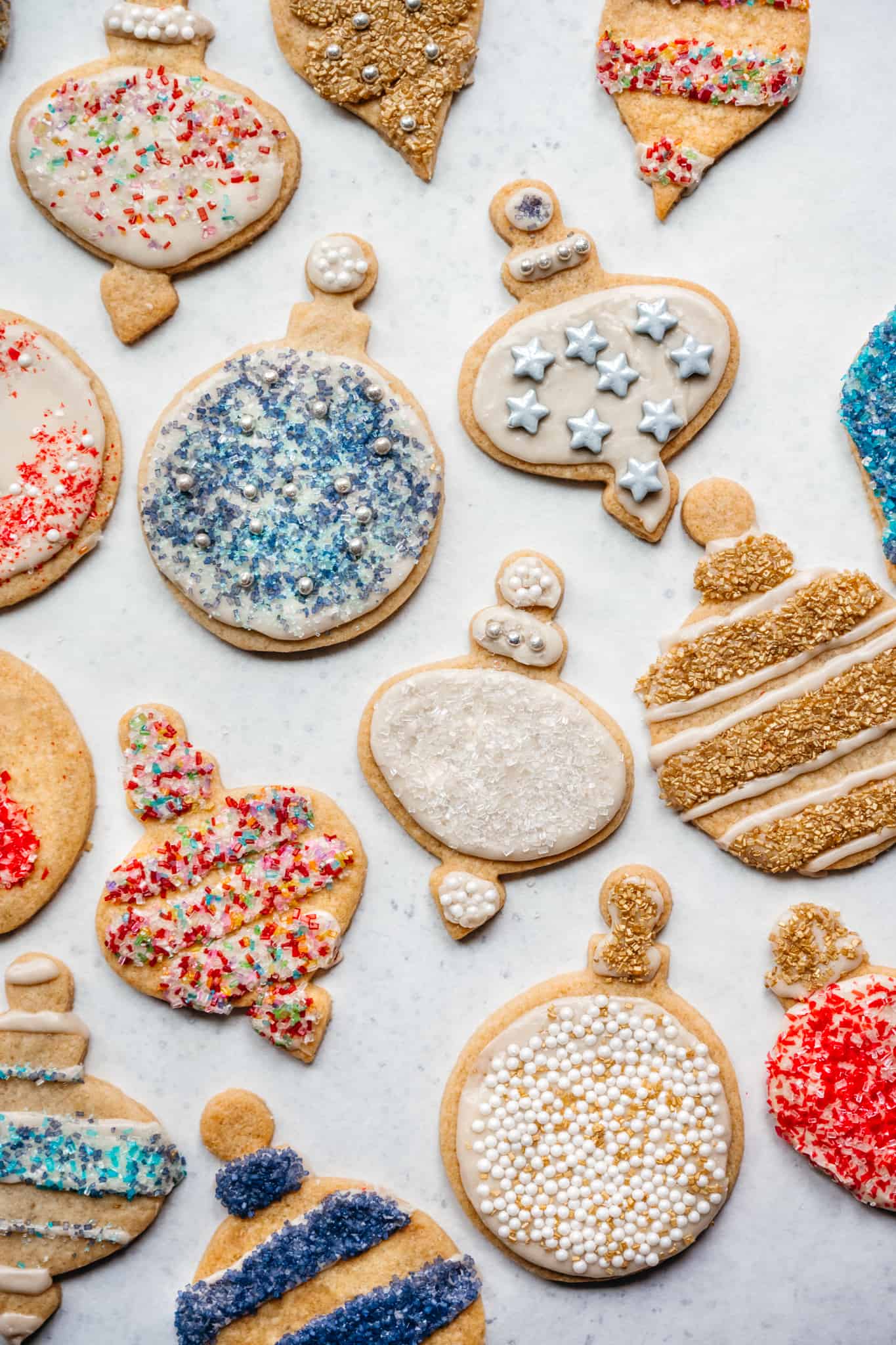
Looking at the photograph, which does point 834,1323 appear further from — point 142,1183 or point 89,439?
point 89,439

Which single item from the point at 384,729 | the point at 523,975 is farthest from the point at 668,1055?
the point at 384,729

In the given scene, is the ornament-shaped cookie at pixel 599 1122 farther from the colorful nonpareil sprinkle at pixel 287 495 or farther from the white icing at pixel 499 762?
the colorful nonpareil sprinkle at pixel 287 495

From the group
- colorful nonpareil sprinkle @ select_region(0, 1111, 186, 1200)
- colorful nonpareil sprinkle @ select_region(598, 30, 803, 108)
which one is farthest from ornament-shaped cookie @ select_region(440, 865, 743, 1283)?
colorful nonpareil sprinkle @ select_region(598, 30, 803, 108)

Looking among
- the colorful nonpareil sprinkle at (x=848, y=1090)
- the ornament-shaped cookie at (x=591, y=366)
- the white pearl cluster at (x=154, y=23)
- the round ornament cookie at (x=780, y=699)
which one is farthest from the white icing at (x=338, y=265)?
the colorful nonpareil sprinkle at (x=848, y=1090)

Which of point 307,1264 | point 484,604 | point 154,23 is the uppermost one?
point 154,23

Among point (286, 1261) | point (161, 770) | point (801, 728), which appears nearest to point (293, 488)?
point (161, 770)

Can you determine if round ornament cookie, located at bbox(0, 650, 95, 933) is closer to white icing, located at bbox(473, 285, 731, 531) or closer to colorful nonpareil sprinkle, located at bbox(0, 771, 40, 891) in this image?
colorful nonpareil sprinkle, located at bbox(0, 771, 40, 891)

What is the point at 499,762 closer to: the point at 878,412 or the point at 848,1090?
the point at 848,1090
